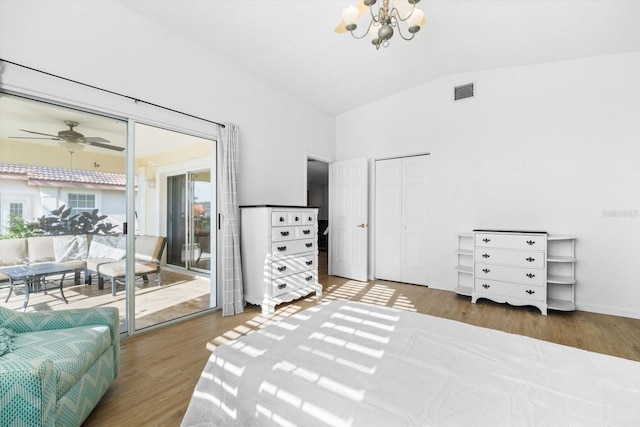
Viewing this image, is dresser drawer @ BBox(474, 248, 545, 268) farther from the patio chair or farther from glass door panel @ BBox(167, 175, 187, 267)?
glass door panel @ BBox(167, 175, 187, 267)

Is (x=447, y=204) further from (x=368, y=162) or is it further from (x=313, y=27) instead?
(x=313, y=27)

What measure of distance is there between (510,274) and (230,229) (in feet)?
11.1

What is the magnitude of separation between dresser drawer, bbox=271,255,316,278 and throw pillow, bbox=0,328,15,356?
2065mm

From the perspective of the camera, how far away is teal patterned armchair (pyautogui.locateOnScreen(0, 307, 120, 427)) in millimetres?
1075

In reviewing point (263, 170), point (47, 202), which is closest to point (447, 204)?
point (263, 170)

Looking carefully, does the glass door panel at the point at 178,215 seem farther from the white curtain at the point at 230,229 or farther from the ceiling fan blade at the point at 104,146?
the ceiling fan blade at the point at 104,146

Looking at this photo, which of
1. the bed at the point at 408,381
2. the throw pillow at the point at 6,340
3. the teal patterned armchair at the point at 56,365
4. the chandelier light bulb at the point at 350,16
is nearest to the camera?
the bed at the point at 408,381

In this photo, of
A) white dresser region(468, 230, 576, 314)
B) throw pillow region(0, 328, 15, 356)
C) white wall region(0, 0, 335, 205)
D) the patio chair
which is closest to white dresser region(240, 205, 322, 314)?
white wall region(0, 0, 335, 205)

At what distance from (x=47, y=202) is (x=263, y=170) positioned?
7.18ft

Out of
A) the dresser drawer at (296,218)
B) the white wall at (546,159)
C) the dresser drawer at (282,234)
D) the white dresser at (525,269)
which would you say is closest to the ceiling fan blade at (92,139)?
the dresser drawer at (282,234)

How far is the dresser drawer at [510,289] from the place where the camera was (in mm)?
3234

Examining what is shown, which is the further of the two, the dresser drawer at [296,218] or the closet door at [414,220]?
the closet door at [414,220]

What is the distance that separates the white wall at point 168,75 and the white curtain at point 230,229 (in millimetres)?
282

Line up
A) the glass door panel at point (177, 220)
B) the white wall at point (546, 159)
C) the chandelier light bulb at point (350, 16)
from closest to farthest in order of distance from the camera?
1. the chandelier light bulb at point (350, 16)
2. the white wall at point (546, 159)
3. the glass door panel at point (177, 220)
